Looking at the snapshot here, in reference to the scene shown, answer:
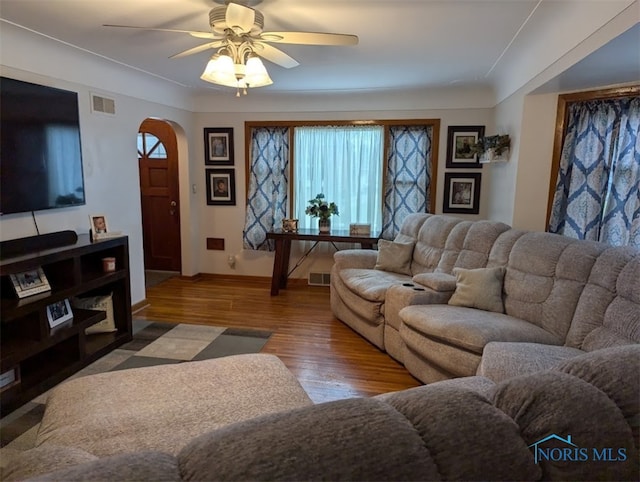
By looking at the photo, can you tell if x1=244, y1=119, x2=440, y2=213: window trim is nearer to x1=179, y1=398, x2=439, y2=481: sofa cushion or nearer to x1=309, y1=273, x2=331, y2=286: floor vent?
x1=309, y1=273, x2=331, y2=286: floor vent

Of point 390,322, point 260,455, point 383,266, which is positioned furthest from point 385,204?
point 260,455

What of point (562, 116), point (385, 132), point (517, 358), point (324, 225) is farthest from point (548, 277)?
point (385, 132)

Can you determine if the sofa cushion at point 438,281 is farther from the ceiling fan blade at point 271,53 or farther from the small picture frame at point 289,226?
the small picture frame at point 289,226

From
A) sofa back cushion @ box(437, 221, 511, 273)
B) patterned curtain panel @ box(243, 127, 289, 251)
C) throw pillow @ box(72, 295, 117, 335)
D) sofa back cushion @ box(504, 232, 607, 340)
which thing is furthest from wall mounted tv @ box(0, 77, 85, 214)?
sofa back cushion @ box(504, 232, 607, 340)

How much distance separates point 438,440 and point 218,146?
196 inches

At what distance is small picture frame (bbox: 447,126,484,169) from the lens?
4.54m

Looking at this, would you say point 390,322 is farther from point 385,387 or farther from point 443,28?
point 443,28

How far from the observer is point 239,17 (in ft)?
6.41

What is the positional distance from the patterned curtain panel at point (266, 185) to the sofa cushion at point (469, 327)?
8.78 feet

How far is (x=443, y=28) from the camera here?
8.31 feet

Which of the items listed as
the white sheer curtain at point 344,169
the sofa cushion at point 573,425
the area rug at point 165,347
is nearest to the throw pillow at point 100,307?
the area rug at point 165,347

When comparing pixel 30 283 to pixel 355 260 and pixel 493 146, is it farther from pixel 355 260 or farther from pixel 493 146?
pixel 493 146

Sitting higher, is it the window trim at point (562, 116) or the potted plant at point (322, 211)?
the window trim at point (562, 116)

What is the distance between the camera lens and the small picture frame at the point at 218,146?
5.08 m
